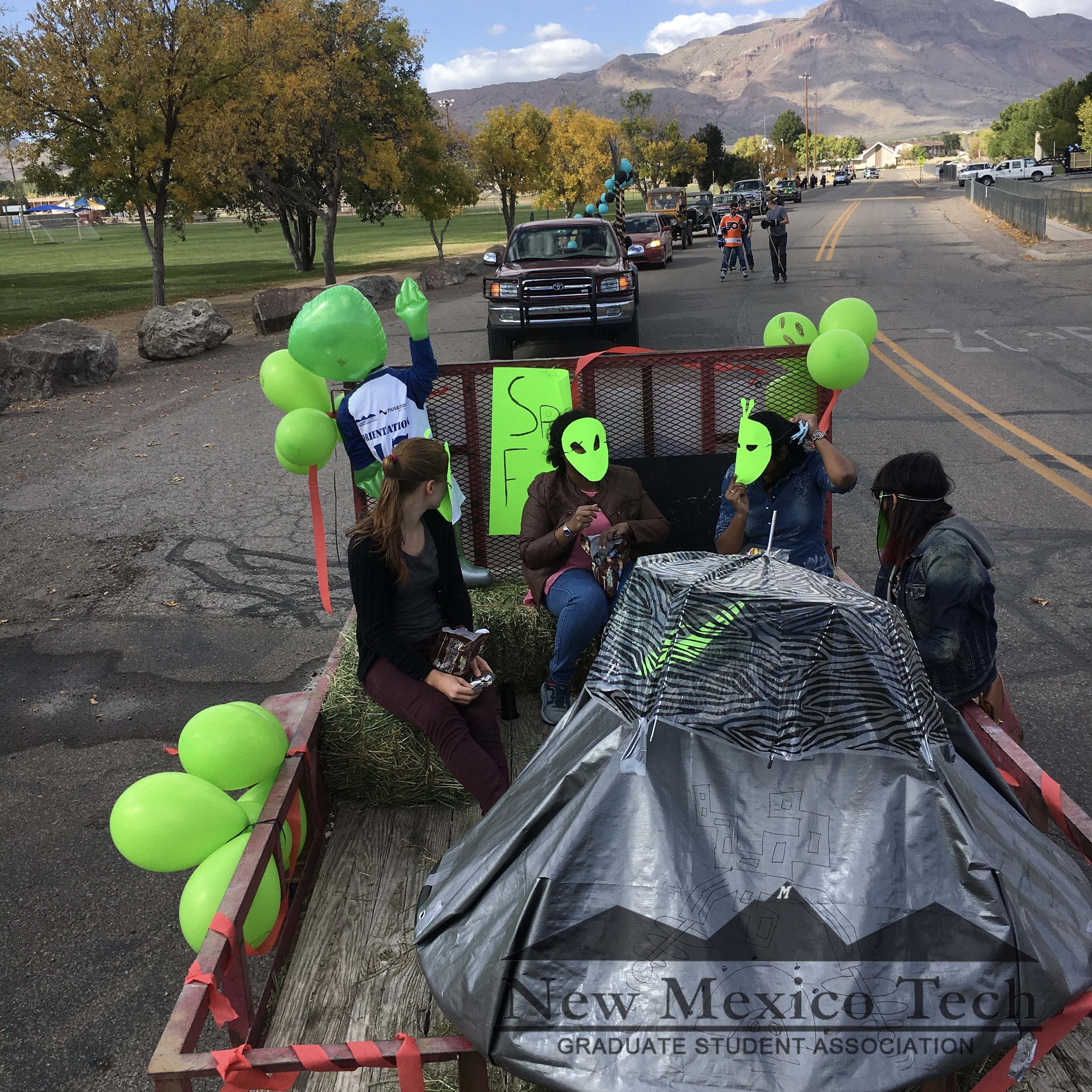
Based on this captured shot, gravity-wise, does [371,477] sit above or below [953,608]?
above

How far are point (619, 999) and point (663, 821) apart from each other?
361mm

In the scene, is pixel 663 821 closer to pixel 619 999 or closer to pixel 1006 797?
pixel 619 999

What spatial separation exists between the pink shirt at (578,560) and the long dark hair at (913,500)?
1.19m

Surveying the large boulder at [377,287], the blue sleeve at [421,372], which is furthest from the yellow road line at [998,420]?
the large boulder at [377,287]

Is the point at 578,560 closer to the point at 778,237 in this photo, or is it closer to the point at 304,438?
the point at 304,438

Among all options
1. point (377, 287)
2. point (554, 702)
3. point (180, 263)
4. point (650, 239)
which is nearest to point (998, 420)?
point (554, 702)

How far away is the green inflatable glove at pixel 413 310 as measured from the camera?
4074mm

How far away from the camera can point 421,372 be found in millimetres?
4215

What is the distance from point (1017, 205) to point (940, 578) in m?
36.7

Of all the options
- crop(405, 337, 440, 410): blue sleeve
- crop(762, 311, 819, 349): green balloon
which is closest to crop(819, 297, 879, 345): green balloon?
crop(762, 311, 819, 349): green balloon

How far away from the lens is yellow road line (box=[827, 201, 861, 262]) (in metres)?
27.7

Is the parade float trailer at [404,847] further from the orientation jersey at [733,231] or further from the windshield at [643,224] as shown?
the windshield at [643,224]

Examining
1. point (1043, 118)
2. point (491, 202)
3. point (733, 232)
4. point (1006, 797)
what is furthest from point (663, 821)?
point (491, 202)

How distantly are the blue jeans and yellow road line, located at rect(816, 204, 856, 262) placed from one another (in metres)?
24.9
